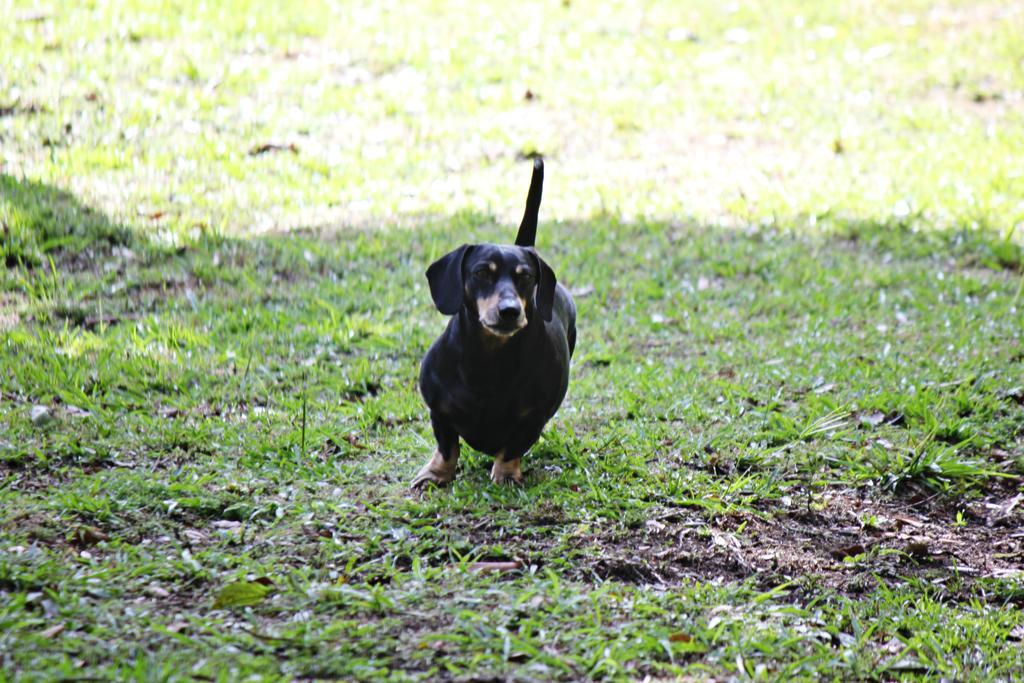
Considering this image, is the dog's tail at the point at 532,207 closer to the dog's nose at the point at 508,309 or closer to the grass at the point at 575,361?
the dog's nose at the point at 508,309

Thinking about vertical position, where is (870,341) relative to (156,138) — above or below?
below

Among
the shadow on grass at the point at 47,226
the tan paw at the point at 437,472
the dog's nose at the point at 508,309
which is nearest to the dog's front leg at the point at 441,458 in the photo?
the tan paw at the point at 437,472

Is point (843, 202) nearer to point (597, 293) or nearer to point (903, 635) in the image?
point (597, 293)

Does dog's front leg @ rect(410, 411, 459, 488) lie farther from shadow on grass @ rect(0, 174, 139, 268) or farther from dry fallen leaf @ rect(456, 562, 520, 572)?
shadow on grass @ rect(0, 174, 139, 268)

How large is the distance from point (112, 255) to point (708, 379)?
3.67 meters

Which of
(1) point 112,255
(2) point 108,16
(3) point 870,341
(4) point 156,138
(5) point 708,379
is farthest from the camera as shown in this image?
(2) point 108,16

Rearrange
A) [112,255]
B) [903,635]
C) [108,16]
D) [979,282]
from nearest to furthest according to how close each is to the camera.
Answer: [903,635], [112,255], [979,282], [108,16]

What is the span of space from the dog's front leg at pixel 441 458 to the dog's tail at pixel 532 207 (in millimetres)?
787

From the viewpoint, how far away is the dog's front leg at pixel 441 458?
13.7 feet

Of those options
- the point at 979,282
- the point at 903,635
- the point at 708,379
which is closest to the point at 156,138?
the point at 708,379

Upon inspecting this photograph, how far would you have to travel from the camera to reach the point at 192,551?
11.4 feet

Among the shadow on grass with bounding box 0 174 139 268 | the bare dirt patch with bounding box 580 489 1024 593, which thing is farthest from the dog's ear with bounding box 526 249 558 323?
the shadow on grass with bounding box 0 174 139 268

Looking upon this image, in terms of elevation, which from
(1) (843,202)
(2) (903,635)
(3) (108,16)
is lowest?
(2) (903,635)

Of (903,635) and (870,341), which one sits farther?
(870,341)
